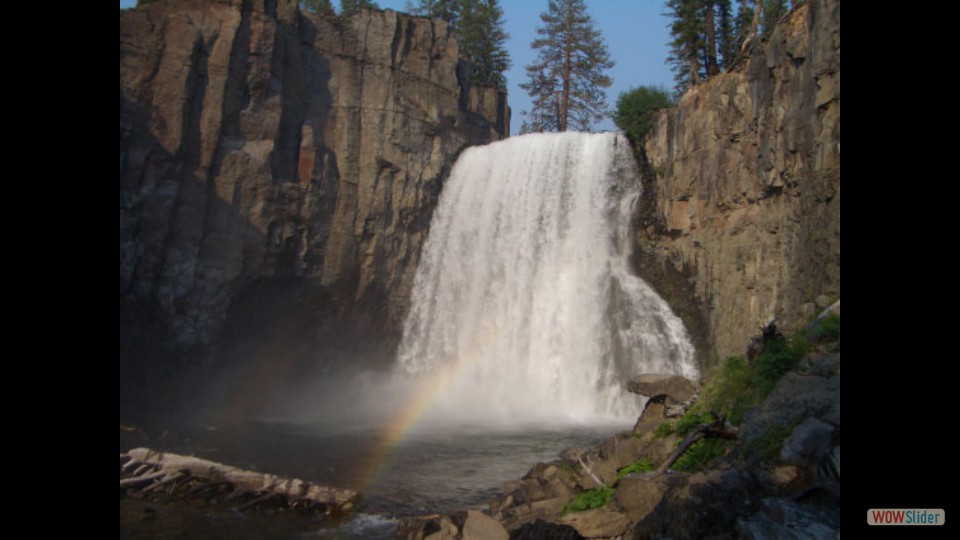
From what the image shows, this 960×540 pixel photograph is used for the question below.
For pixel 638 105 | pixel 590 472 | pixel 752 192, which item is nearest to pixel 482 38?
pixel 638 105

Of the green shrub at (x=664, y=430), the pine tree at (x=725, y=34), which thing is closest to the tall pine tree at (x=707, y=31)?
the pine tree at (x=725, y=34)

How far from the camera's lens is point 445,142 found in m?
30.7

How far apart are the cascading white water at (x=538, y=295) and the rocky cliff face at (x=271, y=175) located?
1.63 metres

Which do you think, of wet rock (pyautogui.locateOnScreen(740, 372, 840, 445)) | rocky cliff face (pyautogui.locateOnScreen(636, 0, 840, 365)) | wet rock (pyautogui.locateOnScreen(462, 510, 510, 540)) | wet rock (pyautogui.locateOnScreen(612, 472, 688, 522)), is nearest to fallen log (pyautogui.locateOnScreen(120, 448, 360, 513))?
wet rock (pyautogui.locateOnScreen(462, 510, 510, 540))

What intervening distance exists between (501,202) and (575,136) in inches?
164

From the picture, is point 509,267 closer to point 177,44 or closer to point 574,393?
point 574,393

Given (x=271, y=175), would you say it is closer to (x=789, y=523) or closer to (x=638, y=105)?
(x=638, y=105)

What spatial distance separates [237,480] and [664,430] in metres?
8.74

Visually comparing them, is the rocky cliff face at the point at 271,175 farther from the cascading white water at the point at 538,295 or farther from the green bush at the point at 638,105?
the green bush at the point at 638,105

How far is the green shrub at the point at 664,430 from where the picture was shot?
11828mm

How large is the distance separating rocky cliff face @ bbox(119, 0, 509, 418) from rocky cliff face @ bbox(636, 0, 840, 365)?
10.6 meters

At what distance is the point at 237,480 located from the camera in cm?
1391

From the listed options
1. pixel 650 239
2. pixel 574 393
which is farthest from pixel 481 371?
pixel 650 239
